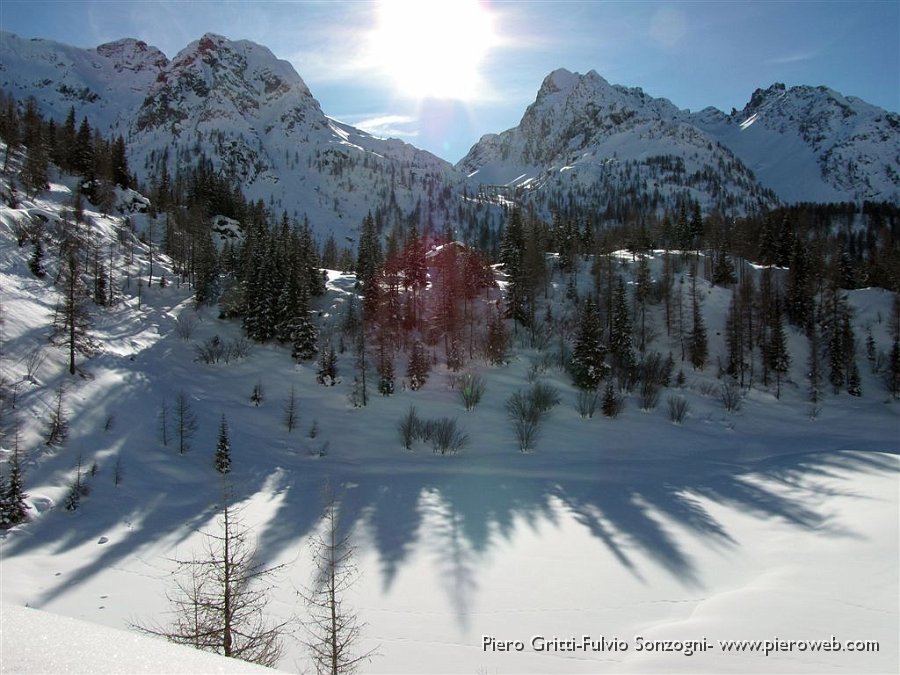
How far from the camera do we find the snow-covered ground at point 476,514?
615 inches

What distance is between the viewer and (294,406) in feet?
149

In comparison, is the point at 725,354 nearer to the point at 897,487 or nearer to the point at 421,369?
the point at 897,487

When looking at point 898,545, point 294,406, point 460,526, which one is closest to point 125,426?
point 294,406

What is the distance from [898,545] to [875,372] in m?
54.6

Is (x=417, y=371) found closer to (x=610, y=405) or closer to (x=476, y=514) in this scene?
(x=610, y=405)

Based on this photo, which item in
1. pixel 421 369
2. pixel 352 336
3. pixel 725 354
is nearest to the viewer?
pixel 421 369

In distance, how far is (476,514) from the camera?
30.2 metres

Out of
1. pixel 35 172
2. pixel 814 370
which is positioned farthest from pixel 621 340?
pixel 35 172

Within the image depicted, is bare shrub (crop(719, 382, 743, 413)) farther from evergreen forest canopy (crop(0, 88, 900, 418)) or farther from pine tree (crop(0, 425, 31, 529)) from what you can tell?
pine tree (crop(0, 425, 31, 529))

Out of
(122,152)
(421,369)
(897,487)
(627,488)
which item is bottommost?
(627,488)

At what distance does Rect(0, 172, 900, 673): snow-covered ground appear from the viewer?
1563 cm

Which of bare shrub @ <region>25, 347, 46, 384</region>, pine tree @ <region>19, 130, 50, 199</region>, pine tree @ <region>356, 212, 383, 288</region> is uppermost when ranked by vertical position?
pine tree @ <region>19, 130, 50, 199</region>

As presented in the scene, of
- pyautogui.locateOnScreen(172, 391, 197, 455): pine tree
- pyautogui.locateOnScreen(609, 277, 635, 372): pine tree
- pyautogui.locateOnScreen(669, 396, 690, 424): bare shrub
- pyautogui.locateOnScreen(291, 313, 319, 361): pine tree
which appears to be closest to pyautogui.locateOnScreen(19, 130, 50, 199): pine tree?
pyautogui.locateOnScreen(291, 313, 319, 361): pine tree

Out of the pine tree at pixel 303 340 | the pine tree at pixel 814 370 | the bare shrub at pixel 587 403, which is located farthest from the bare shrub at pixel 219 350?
the pine tree at pixel 814 370
